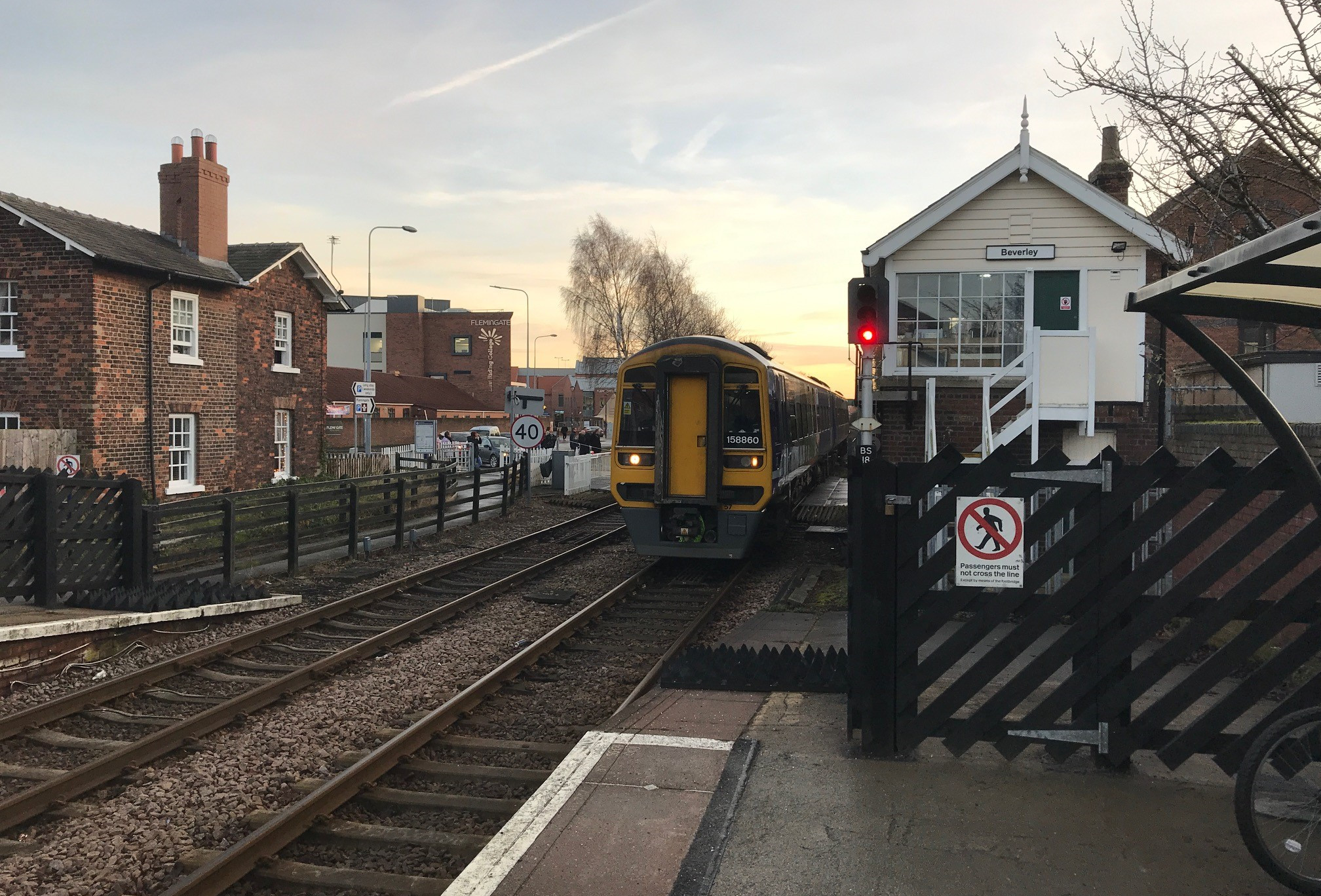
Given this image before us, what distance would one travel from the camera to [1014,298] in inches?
602

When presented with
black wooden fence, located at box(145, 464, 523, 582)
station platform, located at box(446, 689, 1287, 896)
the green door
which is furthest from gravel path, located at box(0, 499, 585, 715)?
the green door

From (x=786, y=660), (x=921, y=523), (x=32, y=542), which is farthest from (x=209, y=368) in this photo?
(x=921, y=523)

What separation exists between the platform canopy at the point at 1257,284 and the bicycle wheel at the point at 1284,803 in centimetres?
163

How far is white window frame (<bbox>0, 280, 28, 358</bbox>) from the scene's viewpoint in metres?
19.2

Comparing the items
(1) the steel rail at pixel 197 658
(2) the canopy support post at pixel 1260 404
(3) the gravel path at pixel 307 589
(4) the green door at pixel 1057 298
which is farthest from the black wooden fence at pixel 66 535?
(4) the green door at pixel 1057 298

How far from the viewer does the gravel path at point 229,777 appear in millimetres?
4559

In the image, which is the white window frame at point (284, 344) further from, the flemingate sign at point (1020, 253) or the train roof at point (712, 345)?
the flemingate sign at point (1020, 253)

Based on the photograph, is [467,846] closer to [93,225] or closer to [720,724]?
[720,724]

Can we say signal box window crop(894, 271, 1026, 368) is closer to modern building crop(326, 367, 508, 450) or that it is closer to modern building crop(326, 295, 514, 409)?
modern building crop(326, 367, 508, 450)

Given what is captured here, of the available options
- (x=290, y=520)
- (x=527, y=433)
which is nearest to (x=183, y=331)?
(x=527, y=433)

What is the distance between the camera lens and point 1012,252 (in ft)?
50.0

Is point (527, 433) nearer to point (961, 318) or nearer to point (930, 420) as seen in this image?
point (961, 318)

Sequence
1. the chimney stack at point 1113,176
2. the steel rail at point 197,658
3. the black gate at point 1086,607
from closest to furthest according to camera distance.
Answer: the black gate at point 1086,607, the steel rail at point 197,658, the chimney stack at point 1113,176

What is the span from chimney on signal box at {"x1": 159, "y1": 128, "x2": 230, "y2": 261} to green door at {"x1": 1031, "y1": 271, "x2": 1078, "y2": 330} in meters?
18.5
